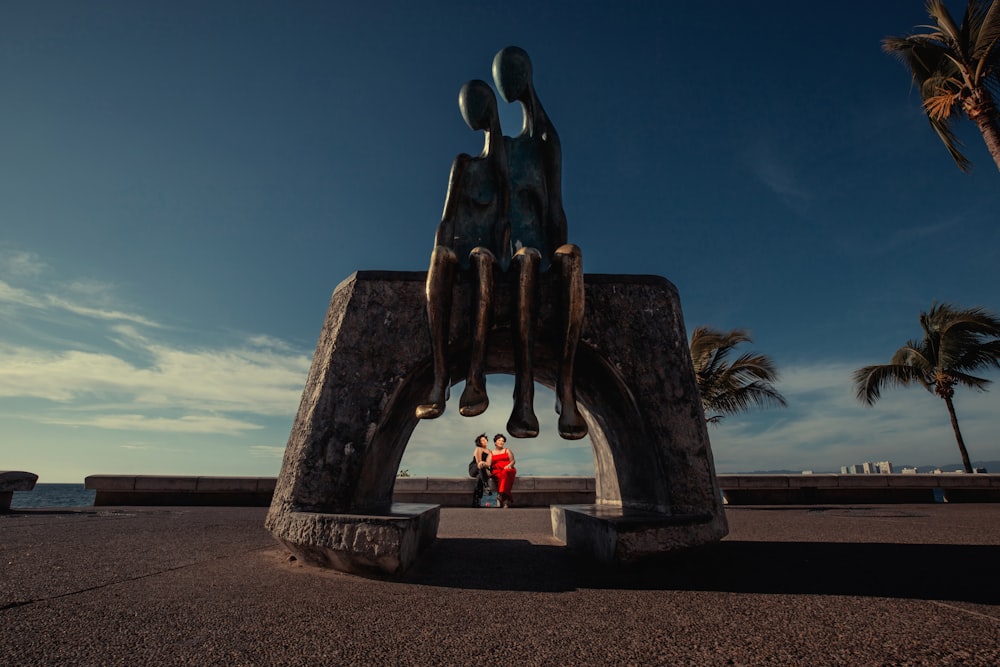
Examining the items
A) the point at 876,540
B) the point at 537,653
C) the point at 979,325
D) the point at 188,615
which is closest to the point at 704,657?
the point at 537,653

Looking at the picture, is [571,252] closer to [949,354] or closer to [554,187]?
[554,187]

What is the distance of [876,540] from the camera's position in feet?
13.5

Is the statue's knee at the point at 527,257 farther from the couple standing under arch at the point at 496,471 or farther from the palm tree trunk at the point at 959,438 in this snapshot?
the palm tree trunk at the point at 959,438

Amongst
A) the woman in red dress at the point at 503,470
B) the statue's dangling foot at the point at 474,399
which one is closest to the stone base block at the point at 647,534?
the statue's dangling foot at the point at 474,399

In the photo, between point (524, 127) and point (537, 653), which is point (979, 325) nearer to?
point (524, 127)

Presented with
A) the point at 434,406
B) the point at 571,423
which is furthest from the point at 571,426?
the point at 434,406

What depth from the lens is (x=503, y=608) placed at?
205cm

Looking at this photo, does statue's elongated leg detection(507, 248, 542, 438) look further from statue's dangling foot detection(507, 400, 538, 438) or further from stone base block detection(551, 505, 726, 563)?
stone base block detection(551, 505, 726, 563)

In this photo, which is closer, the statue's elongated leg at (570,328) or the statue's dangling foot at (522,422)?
the statue's dangling foot at (522,422)

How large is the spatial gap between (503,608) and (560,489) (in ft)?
25.3

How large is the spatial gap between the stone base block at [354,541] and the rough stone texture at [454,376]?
0.61ft

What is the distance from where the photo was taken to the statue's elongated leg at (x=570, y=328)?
2928 millimetres

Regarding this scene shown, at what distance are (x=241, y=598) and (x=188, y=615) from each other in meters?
0.28

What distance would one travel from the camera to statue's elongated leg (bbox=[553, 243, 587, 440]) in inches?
115
